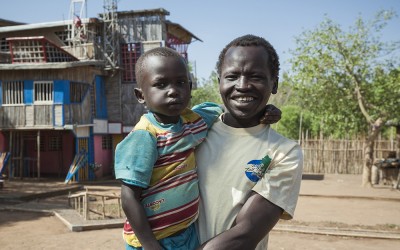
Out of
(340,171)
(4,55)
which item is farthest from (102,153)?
(340,171)

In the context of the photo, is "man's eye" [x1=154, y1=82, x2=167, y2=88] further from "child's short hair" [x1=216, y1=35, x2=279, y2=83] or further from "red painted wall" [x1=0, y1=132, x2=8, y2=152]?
"red painted wall" [x1=0, y1=132, x2=8, y2=152]

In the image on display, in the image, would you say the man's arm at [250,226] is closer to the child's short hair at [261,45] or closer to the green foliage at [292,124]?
Result: the child's short hair at [261,45]

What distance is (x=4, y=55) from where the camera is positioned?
66.2 feet

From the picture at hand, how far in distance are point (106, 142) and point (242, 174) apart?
1937cm

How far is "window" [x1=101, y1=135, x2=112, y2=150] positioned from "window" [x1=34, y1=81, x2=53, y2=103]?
405cm

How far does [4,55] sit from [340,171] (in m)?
18.3

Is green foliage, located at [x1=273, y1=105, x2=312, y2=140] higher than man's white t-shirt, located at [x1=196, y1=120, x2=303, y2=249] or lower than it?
lower

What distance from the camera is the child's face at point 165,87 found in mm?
1784

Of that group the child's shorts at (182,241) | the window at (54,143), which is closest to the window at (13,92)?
the window at (54,143)

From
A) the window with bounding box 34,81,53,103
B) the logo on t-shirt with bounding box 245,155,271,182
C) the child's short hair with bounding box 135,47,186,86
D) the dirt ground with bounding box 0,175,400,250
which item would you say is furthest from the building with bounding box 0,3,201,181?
the logo on t-shirt with bounding box 245,155,271,182

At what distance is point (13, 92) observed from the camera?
675 inches

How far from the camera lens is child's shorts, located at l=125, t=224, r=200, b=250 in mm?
1721

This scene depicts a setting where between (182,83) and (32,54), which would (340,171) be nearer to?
(32,54)

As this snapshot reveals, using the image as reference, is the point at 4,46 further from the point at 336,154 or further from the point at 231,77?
the point at 231,77
